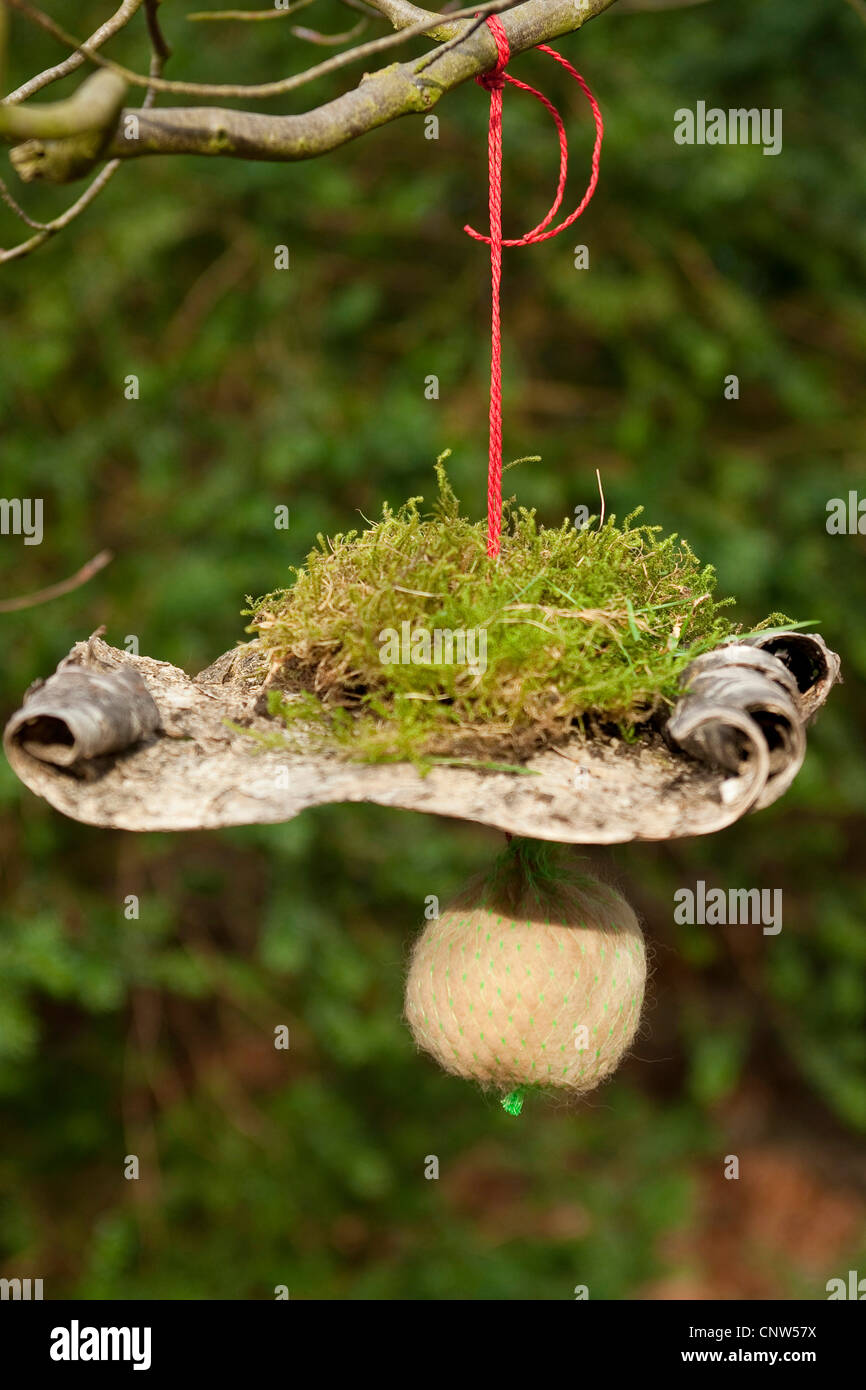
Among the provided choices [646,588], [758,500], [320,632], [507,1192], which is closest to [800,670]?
[646,588]

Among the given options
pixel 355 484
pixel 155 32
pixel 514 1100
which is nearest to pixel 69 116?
pixel 155 32

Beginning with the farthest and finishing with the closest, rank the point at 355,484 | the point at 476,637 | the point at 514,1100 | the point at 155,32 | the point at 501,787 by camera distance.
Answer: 1. the point at 355,484
2. the point at 155,32
3. the point at 514,1100
4. the point at 476,637
5. the point at 501,787

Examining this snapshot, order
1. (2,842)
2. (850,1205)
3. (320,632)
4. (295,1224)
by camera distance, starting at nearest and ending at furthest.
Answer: (320,632) < (2,842) < (295,1224) < (850,1205)

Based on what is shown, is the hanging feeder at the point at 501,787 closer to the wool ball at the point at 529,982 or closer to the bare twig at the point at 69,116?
the wool ball at the point at 529,982

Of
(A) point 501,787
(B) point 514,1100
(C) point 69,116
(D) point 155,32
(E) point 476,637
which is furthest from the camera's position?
(D) point 155,32

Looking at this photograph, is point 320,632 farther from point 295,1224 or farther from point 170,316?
point 295,1224

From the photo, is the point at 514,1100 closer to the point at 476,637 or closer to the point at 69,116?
the point at 476,637

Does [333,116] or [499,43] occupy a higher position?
[499,43]

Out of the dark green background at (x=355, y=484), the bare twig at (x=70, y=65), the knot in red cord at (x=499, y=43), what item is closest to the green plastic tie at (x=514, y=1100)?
the knot in red cord at (x=499, y=43)
